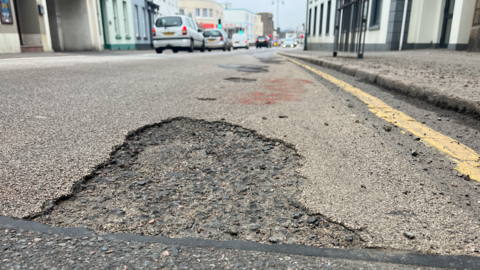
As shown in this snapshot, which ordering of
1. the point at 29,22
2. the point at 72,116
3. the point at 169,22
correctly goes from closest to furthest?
the point at 72,116 < the point at 29,22 < the point at 169,22

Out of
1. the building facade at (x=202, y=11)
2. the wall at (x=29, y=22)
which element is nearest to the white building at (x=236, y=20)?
the building facade at (x=202, y=11)

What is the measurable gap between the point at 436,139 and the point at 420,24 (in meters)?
12.8

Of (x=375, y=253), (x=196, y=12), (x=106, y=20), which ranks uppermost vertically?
(x=196, y=12)

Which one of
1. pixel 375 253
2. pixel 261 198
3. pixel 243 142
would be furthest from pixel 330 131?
pixel 375 253

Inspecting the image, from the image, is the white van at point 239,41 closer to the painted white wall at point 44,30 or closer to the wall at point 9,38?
the painted white wall at point 44,30

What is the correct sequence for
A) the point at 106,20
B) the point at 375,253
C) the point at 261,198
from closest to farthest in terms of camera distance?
the point at 375,253 < the point at 261,198 < the point at 106,20

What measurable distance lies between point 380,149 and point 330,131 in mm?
423

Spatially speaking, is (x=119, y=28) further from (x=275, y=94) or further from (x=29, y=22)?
(x=275, y=94)

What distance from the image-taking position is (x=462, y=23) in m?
10.3

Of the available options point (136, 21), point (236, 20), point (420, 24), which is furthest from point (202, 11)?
point (420, 24)

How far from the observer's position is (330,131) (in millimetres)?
2266

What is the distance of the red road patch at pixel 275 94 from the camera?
10.8 ft

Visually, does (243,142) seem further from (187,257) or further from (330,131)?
(187,257)

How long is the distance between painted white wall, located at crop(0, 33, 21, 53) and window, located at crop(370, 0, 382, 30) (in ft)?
49.2
